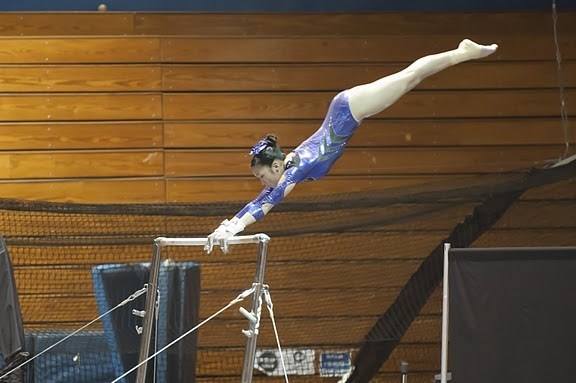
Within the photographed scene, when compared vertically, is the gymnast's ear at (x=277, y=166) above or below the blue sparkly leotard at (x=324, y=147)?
below

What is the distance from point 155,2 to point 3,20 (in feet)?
3.74

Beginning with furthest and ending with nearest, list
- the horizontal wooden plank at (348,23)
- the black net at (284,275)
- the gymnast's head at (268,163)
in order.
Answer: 1. the horizontal wooden plank at (348,23)
2. the black net at (284,275)
3. the gymnast's head at (268,163)

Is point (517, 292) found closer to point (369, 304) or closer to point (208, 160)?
point (369, 304)

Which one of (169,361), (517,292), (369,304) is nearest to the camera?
(517,292)

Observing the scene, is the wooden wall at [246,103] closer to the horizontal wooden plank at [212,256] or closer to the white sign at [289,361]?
the horizontal wooden plank at [212,256]

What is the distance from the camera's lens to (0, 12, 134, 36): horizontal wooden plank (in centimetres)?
756

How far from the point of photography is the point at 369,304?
6938mm

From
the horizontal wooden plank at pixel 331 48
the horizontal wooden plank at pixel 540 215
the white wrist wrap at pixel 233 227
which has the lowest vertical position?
the white wrist wrap at pixel 233 227

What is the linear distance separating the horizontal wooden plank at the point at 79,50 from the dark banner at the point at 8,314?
2.16 metres

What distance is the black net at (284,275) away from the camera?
615 cm

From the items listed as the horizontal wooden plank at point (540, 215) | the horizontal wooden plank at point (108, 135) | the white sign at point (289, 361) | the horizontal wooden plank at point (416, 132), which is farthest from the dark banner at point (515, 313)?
the horizontal wooden plank at point (108, 135)

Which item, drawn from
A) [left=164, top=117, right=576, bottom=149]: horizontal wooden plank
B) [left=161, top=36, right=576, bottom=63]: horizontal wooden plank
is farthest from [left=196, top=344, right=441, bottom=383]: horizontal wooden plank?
[left=161, top=36, right=576, bottom=63]: horizontal wooden plank

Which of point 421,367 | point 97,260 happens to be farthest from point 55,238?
point 421,367

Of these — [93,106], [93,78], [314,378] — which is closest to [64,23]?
[93,78]
